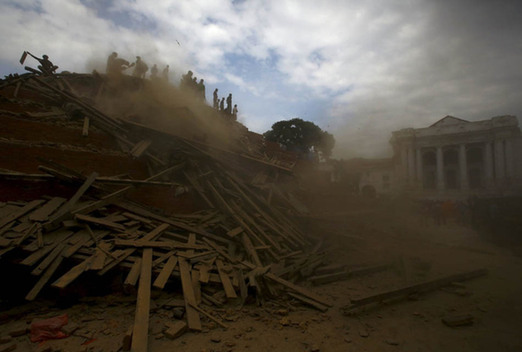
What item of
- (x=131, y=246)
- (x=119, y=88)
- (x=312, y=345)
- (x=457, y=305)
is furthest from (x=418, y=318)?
(x=119, y=88)

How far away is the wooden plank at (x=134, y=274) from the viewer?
462 centimetres

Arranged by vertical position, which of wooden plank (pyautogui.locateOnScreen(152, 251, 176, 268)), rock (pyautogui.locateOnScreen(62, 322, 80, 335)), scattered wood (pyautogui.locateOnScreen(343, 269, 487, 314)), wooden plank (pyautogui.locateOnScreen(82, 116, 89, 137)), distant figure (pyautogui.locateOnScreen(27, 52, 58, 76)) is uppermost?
distant figure (pyautogui.locateOnScreen(27, 52, 58, 76))

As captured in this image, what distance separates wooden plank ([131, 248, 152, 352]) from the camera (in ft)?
11.6

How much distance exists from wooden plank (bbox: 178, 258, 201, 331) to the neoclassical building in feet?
105

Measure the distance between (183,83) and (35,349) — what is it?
17314 millimetres

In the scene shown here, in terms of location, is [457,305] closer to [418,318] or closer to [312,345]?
[418,318]

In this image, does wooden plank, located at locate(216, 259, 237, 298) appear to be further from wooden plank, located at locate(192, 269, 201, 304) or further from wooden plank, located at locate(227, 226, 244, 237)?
wooden plank, located at locate(227, 226, 244, 237)

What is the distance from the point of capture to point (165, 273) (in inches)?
199

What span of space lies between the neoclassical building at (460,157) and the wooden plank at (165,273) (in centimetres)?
3215

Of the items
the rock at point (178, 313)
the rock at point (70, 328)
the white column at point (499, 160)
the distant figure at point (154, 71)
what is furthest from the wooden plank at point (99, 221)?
the white column at point (499, 160)

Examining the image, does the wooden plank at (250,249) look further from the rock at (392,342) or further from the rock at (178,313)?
the rock at (392,342)

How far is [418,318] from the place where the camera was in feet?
15.3

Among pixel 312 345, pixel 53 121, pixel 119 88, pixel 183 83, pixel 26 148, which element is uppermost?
pixel 183 83

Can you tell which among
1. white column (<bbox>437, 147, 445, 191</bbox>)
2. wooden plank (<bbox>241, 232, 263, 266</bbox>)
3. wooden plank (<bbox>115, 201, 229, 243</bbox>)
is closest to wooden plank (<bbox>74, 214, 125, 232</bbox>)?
wooden plank (<bbox>115, 201, 229, 243</bbox>)
